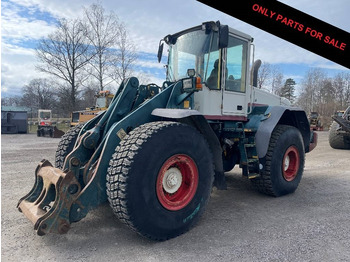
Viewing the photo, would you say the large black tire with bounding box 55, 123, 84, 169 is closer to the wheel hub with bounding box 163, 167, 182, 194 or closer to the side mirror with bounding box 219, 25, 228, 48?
the wheel hub with bounding box 163, 167, 182, 194

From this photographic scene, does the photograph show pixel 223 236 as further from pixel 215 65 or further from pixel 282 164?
pixel 215 65

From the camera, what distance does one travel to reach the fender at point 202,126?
3.51 meters

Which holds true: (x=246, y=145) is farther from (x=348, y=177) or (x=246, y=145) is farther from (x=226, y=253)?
(x=348, y=177)

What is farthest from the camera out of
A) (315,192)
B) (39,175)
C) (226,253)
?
(315,192)

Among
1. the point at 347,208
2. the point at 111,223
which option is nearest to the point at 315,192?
the point at 347,208

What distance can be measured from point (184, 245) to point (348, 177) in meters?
5.43

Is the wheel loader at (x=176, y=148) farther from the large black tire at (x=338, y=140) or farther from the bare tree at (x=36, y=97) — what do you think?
the bare tree at (x=36, y=97)

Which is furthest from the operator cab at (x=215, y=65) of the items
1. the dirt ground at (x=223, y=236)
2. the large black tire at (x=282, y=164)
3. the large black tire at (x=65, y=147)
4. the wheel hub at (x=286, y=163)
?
the large black tire at (x=65, y=147)

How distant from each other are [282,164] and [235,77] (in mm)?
1823

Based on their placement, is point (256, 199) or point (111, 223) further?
point (256, 199)

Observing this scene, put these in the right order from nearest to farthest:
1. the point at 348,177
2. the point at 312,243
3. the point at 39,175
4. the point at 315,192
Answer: the point at 312,243 < the point at 39,175 < the point at 315,192 < the point at 348,177

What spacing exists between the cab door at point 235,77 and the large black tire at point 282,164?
2.61 feet

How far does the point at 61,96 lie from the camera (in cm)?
2606

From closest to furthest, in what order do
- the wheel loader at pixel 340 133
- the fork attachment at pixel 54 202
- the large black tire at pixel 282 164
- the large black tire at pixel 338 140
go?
the fork attachment at pixel 54 202 < the large black tire at pixel 282 164 < the wheel loader at pixel 340 133 < the large black tire at pixel 338 140
